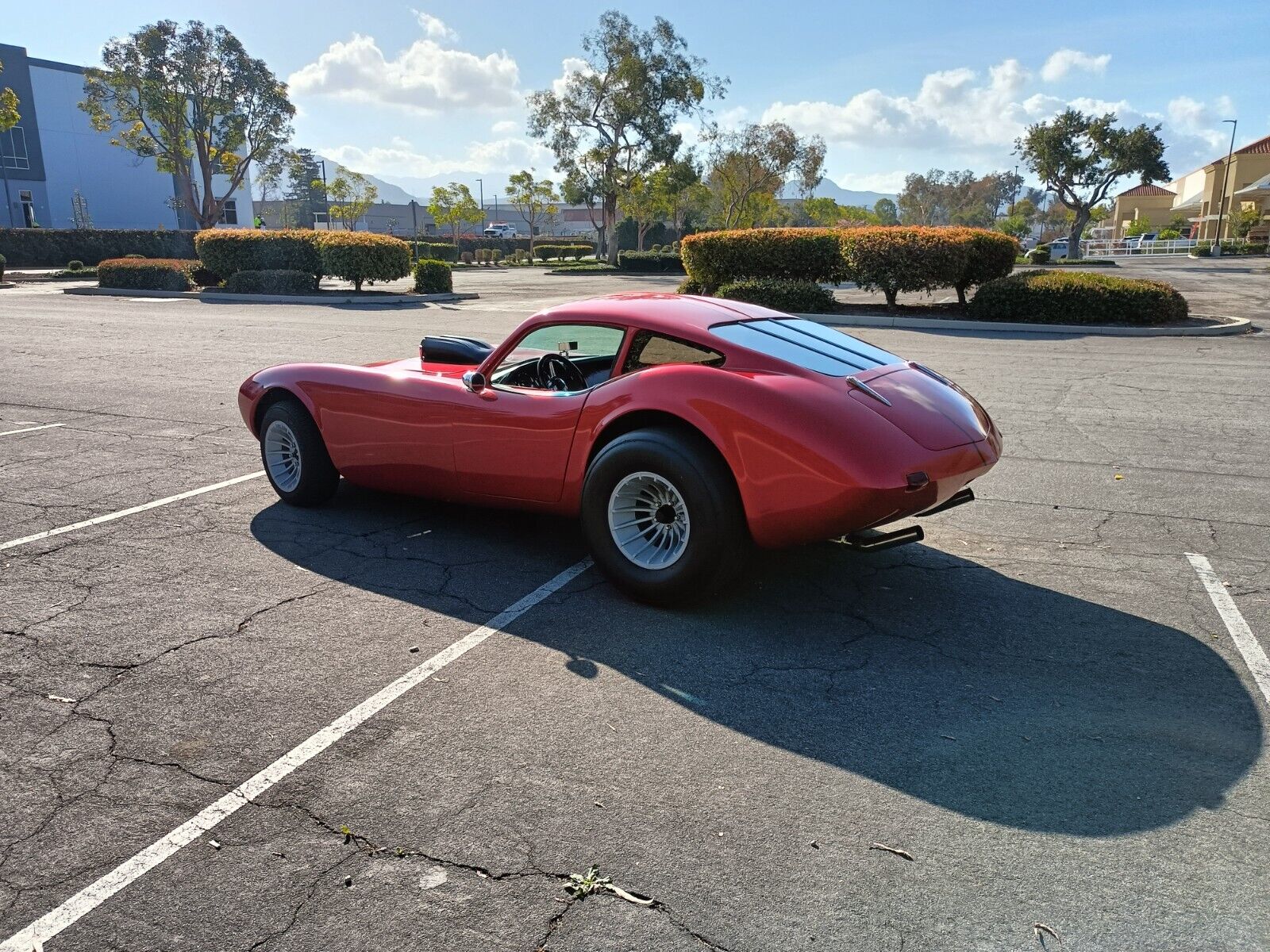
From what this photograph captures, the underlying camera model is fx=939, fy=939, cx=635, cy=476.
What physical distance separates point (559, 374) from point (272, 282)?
75.4ft

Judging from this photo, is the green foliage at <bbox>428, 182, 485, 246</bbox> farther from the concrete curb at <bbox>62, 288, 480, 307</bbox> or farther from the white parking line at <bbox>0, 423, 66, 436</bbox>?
the white parking line at <bbox>0, 423, 66, 436</bbox>

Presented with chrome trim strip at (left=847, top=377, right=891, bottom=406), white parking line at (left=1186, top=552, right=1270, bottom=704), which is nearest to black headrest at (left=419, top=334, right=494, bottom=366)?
chrome trim strip at (left=847, top=377, right=891, bottom=406)

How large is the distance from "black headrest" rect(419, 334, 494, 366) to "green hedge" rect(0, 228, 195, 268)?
4357 centimetres

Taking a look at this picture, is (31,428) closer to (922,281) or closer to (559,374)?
(559,374)

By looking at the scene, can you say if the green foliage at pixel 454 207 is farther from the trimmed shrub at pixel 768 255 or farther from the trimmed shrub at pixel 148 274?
the trimmed shrub at pixel 768 255

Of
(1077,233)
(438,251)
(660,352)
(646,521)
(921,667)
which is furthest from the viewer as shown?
(1077,233)

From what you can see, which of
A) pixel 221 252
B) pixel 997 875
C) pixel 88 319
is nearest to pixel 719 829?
pixel 997 875

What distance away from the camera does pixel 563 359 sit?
4777mm

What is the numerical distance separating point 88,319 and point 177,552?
16.7m

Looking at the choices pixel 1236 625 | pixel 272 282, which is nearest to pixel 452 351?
pixel 1236 625

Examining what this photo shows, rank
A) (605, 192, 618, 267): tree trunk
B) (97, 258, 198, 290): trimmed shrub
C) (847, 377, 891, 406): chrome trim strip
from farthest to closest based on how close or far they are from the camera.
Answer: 1. (605, 192, 618, 267): tree trunk
2. (97, 258, 198, 290): trimmed shrub
3. (847, 377, 891, 406): chrome trim strip

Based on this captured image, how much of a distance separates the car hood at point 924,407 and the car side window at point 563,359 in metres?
1.28

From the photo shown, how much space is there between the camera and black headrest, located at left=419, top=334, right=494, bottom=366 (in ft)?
18.1

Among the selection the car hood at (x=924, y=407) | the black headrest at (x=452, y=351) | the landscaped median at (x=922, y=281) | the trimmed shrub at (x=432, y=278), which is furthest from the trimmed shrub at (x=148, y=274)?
the car hood at (x=924, y=407)
